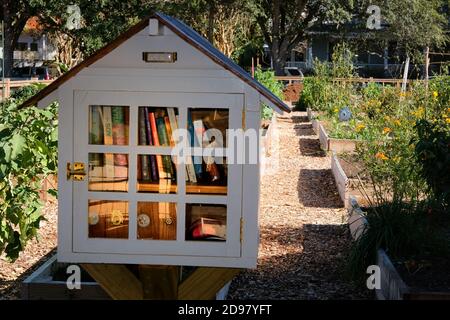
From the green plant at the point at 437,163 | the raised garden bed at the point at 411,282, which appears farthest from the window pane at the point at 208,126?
the green plant at the point at 437,163

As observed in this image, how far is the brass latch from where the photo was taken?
13.9ft

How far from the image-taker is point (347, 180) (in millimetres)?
8977

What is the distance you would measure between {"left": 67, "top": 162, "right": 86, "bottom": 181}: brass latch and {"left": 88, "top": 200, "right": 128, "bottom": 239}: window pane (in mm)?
175

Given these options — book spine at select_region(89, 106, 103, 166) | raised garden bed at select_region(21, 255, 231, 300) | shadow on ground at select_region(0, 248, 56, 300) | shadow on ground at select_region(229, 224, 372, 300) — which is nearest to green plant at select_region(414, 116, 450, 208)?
shadow on ground at select_region(229, 224, 372, 300)

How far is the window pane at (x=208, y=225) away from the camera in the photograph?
4254mm

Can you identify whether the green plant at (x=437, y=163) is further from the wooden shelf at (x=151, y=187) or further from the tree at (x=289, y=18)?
the tree at (x=289, y=18)

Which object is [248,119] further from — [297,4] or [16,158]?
[297,4]

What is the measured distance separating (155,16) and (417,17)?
3685 cm

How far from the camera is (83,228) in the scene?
4.30m

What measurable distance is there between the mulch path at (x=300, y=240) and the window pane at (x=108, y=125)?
1.93m

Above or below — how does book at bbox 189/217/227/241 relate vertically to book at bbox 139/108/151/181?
below

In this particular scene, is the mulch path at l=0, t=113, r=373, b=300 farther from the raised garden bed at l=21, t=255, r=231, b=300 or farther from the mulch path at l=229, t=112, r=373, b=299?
the raised garden bed at l=21, t=255, r=231, b=300

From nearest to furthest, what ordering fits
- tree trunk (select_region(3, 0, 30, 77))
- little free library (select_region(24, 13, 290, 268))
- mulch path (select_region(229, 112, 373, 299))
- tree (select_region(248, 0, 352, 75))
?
1. little free library (select_region(24, 13, 290, 268))
2. mulch path (select_region(229, 112, 373, 299))
3. tree (select_region(248, 0, 352, 75))
4. tree trunk (select_region(3, 0, 30, 77))
